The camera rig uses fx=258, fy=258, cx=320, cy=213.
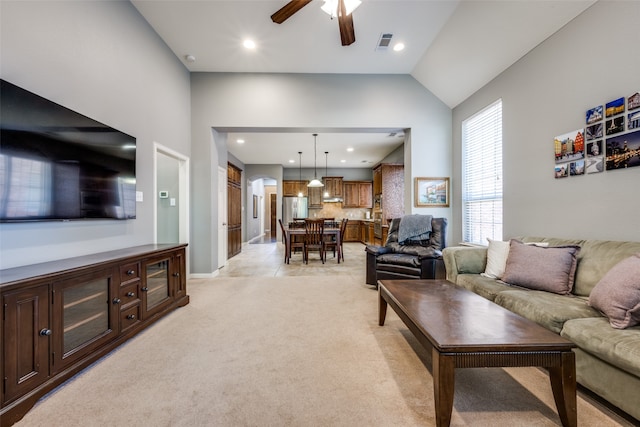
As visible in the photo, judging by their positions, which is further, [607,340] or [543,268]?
[543,268]

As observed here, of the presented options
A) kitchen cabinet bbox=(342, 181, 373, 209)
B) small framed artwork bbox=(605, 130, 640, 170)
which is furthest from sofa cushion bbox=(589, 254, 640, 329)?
kitchen cabinet bbox=(342, 181, 373, 209)

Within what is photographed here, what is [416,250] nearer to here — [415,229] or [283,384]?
[415,229]

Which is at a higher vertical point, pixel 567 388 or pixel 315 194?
pixel 315 194

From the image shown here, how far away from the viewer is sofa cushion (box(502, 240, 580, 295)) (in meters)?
2.08

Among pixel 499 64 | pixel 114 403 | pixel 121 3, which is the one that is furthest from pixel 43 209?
pixel 499 64

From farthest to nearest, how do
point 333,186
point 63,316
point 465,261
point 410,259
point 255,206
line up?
point 255,206 < point 333,186 < point 410,259 < point 465,261 < point 63,316

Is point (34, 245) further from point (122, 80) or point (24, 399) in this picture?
point (122, 80)

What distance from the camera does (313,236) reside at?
555 cm

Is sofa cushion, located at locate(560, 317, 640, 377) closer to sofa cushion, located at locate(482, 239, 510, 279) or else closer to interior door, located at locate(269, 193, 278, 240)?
sofa cushion, located at locate(482, 239, 510, 279)

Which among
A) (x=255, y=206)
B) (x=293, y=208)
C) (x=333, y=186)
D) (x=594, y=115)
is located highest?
(x=333, y=186)

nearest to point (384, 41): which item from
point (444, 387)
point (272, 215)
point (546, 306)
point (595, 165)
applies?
point (595, 165)

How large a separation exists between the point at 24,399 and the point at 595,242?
3.96 m

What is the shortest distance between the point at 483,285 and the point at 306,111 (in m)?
3.56

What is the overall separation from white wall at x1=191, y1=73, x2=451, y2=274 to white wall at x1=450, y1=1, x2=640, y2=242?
113cm
